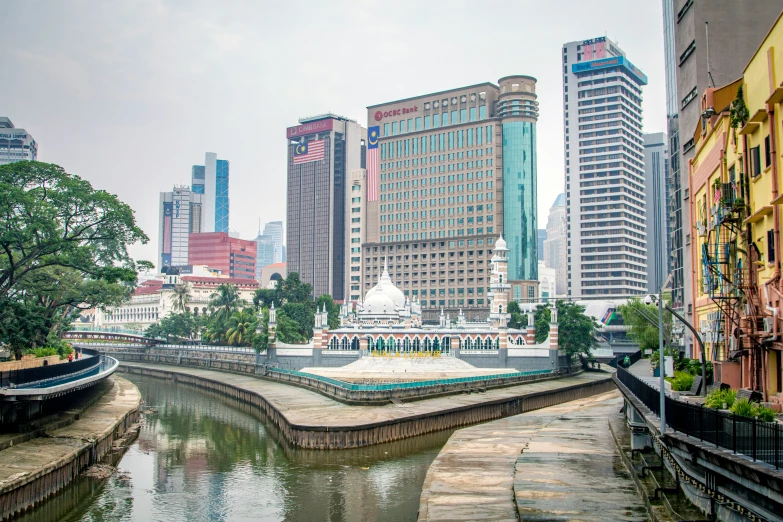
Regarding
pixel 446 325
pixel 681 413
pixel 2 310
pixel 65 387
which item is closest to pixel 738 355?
pixel 681 413

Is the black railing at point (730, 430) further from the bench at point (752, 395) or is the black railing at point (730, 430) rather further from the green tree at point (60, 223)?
the green tree at point (60, 223)

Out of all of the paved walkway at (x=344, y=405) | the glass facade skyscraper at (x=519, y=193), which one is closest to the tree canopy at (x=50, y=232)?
the paved walkway at (x=344, y=405)

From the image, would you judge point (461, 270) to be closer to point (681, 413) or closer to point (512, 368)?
point (512, 368)

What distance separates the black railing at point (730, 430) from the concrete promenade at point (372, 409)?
1153 inches

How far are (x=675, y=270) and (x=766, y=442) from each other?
85.2m

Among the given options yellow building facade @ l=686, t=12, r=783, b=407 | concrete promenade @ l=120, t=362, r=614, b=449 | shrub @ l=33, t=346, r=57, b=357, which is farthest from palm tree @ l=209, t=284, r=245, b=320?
yellow building facade @ l=686, t=12, r=783, b=407

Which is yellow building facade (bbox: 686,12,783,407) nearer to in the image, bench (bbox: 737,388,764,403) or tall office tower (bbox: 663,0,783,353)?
bench (bbox: 737,388,764,403)

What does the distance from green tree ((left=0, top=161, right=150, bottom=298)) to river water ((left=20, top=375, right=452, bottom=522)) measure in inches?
659

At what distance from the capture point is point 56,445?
46719 mm

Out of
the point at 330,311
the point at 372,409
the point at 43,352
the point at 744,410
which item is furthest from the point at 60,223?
the point at 330,311

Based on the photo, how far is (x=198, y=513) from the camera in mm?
38594

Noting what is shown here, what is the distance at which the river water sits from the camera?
38656mm

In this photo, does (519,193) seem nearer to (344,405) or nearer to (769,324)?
(344,405)

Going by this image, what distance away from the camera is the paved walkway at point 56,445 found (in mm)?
38500
